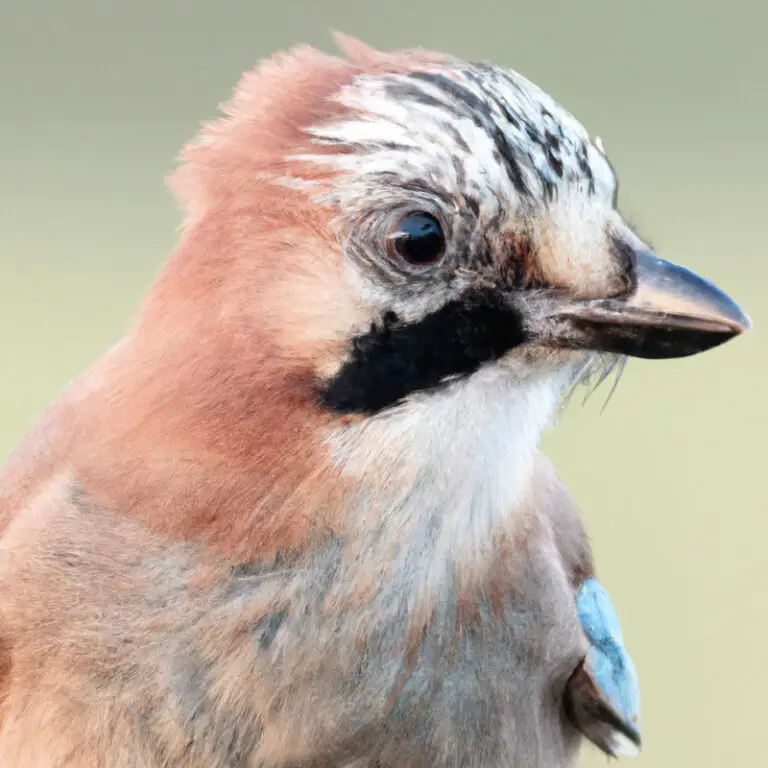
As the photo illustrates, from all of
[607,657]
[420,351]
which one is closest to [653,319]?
[420,351]

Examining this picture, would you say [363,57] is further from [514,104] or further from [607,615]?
[607,615]

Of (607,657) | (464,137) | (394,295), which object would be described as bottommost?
(607,657)

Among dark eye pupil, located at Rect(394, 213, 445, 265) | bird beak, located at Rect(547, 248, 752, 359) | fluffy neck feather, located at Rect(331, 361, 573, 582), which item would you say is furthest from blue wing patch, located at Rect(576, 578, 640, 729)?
dark eye pupil, located at Rect(394, 213, 445, 265)

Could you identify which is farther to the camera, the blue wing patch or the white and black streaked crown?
the blue wing patch

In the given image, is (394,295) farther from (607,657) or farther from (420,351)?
(607,657)

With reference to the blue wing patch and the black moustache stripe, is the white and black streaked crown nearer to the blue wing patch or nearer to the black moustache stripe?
the black moustache stripe

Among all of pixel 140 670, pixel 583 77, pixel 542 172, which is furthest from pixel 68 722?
pixel 583 77

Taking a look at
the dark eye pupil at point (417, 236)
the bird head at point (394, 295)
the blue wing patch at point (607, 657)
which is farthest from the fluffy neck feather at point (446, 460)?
the blue wing patch at point (607, 657)
